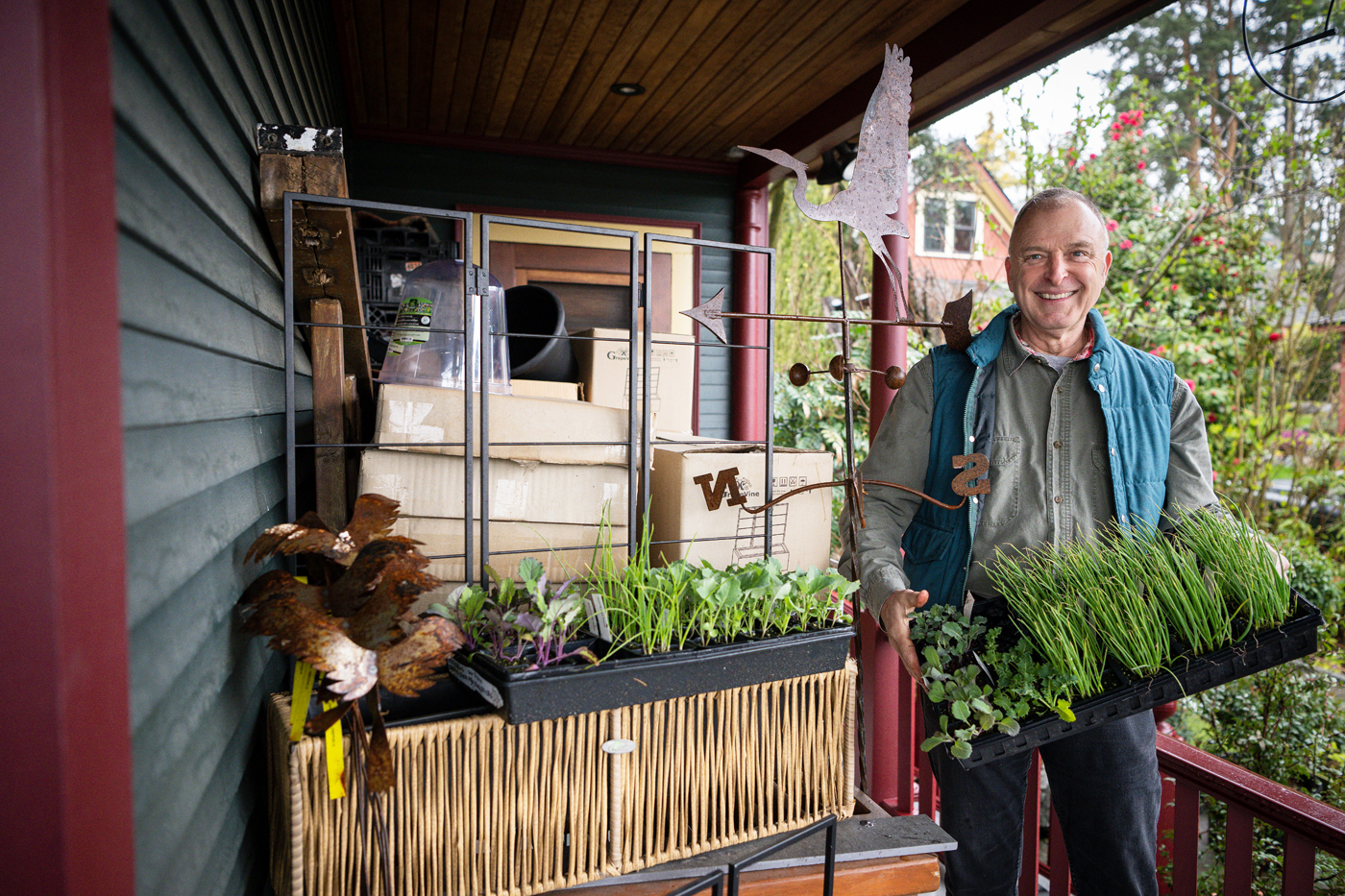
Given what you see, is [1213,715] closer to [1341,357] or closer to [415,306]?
[1341,357]

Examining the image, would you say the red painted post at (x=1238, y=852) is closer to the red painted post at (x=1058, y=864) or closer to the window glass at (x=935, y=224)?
the red painted post at (x=1058, y=864)

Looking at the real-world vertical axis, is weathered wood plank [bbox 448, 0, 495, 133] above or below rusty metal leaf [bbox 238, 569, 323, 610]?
above

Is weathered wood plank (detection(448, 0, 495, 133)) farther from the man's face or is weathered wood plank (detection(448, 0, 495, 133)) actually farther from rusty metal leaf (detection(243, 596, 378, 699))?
rusty metal leaf (detection(243, 596, 378, 699))

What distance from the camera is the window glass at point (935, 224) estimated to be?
11.3m

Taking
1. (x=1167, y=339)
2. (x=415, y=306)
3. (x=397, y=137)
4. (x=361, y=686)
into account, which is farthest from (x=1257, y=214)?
(x=361, y=686)

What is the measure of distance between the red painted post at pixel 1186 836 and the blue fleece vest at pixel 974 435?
874 mm

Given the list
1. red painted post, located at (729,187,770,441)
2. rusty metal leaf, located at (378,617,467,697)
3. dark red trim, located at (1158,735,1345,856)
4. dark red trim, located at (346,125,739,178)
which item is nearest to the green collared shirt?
dark red trim, located at (1158,735,1345,856)

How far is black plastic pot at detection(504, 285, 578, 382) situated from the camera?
2588 millimetres

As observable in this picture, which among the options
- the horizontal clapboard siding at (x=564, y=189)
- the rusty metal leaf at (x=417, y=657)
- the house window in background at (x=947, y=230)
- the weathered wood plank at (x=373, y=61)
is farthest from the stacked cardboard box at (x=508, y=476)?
the house window in background at (x=947, y=230)

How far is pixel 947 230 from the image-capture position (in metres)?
11.8

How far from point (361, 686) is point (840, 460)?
17.9 ft

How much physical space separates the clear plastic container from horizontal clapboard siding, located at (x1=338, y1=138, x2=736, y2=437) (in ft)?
6.79

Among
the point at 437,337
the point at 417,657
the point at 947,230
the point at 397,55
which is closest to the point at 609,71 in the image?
the point at 397,55

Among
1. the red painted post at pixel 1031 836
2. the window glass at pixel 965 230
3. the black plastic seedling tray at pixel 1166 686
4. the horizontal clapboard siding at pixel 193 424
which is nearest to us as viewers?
the horizontal clapboard siding at pixel 193 424
